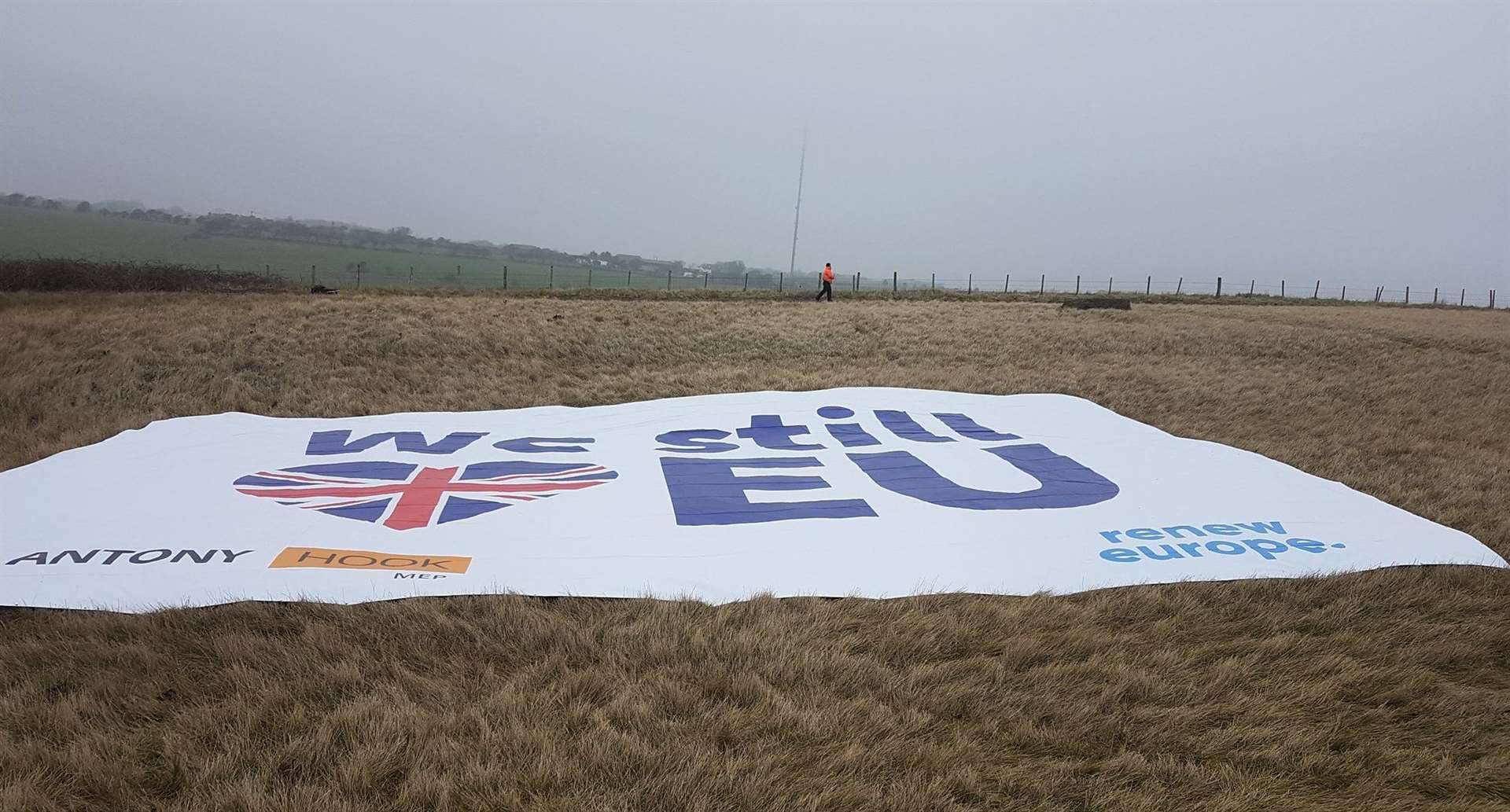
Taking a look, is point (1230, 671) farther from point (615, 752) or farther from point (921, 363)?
point (921, 363)

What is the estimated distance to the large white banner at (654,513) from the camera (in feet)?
10.7

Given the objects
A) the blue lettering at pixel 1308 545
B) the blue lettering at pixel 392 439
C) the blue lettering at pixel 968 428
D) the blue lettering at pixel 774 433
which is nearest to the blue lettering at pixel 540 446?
the blue lettering at pixel 392 439

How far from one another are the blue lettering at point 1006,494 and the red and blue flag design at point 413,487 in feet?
5.89

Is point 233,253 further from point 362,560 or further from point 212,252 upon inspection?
point 362,560

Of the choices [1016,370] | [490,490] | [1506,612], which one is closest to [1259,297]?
[1016,370]

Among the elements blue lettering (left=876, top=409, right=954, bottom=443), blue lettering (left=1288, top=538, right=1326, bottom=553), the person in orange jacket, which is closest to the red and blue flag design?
blue lettering (left=876, top=409, right=954, bottom=443)

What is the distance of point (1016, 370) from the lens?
8.96 meters

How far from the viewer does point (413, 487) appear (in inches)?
176

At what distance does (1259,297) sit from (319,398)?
27.6m

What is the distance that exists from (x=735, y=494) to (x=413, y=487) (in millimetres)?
1889

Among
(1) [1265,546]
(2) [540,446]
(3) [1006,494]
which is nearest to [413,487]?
(2) [540,446]

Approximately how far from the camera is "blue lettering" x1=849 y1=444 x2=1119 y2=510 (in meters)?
4.50

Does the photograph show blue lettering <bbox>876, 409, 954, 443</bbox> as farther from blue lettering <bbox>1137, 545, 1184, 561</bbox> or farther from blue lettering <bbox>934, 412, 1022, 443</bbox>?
blue lettering <bbox>1137, 545, 1184, 561</bbox>

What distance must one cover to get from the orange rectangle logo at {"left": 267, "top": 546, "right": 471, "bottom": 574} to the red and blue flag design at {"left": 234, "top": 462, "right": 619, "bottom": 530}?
1.32 feet
